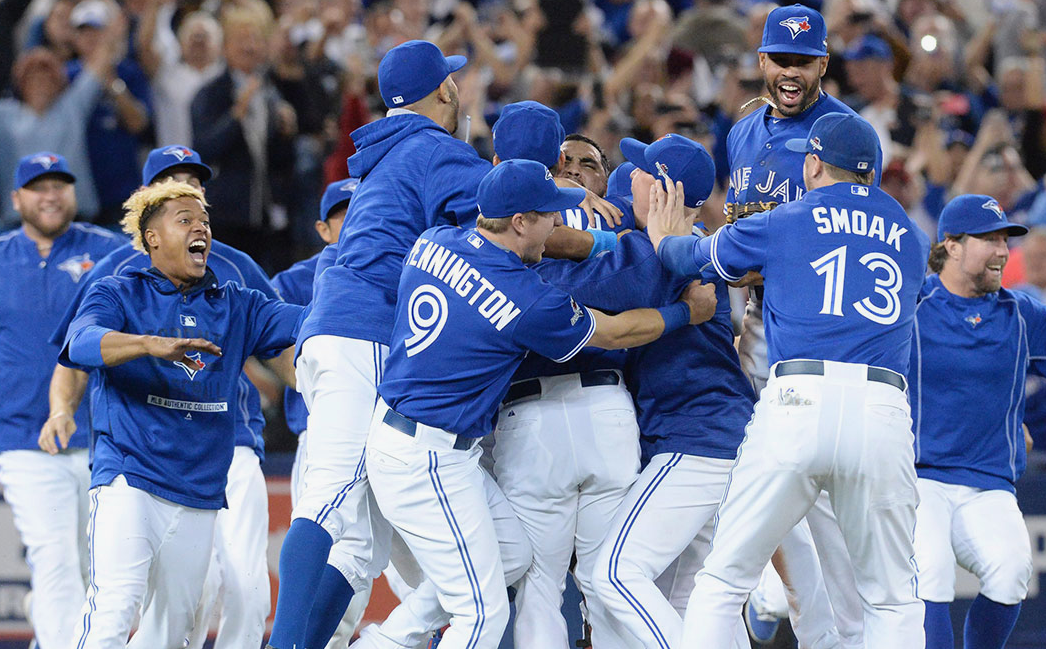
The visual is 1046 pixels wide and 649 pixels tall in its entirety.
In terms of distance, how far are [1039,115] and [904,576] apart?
749cm

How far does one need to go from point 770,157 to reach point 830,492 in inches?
66.3

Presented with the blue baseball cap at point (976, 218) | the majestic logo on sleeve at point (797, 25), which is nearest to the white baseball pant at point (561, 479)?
the majestic logo on sleeve at point (797, 25)

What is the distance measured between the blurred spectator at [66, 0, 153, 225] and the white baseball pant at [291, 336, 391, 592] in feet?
16.3

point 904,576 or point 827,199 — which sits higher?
point 827,199

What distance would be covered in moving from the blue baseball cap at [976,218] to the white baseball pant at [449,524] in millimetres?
2927

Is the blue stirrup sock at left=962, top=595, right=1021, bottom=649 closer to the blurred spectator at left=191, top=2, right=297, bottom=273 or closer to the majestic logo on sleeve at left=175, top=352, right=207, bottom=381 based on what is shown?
the majestic logo on sleeve at left=175, top=352, right=207, bottom=381

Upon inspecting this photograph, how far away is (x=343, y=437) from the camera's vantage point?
538 cm

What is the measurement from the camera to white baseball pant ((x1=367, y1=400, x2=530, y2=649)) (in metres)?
5.07

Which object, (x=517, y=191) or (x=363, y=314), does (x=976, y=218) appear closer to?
(x=517, y=191)

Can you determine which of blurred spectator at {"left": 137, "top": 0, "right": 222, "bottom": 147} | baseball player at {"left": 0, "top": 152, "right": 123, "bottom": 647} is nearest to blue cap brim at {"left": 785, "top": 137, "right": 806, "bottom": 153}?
baseball player at {"left": 0, "top": 152, "right": 123, "bottom": 647}

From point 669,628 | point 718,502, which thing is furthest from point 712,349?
point 669,628

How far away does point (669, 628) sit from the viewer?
523 centimetres

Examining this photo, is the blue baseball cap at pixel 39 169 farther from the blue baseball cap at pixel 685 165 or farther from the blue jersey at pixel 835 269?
the blue jersey at pixel 835 269

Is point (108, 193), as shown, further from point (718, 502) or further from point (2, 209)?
point (718, 502)
